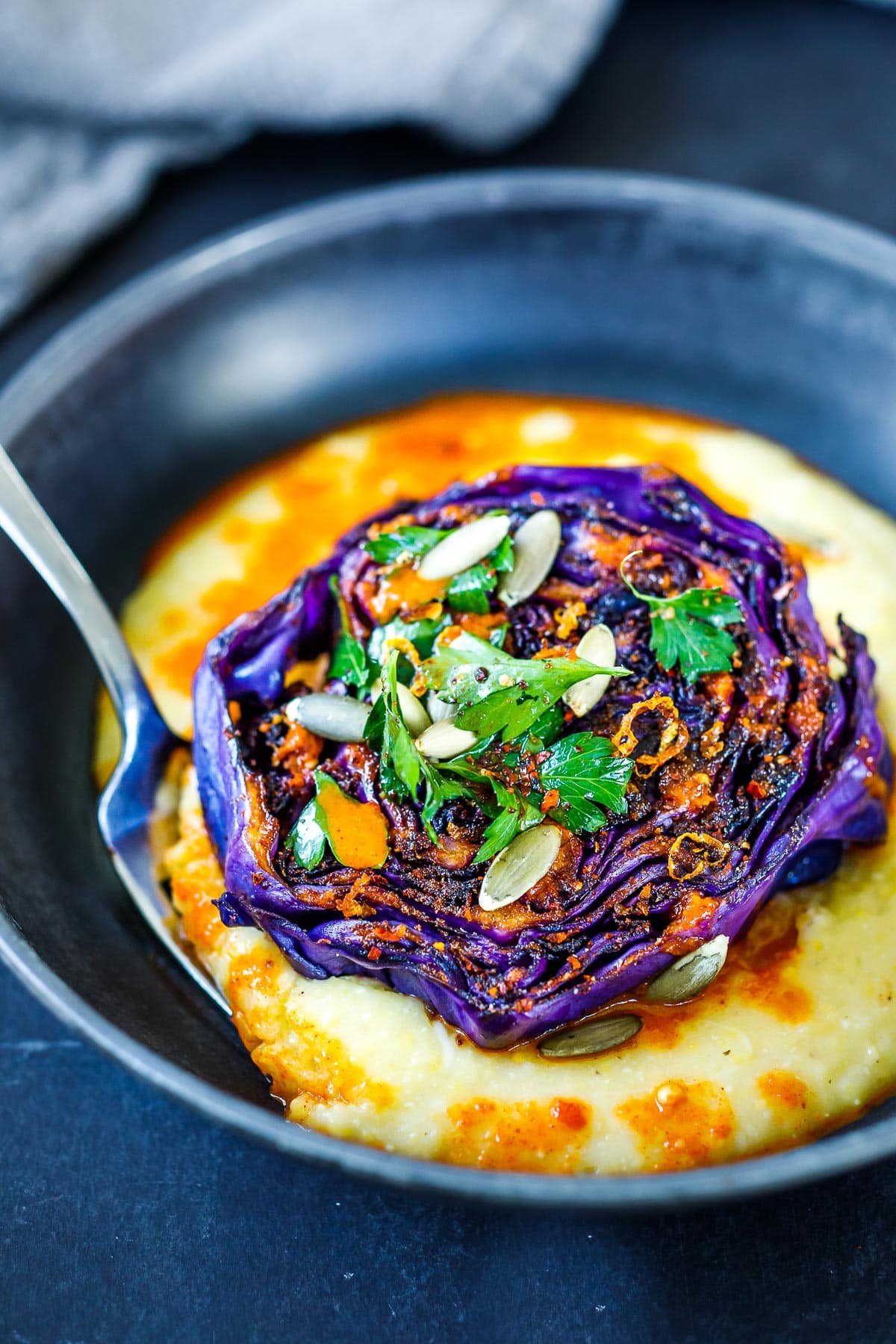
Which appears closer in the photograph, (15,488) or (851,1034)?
(851,1034)

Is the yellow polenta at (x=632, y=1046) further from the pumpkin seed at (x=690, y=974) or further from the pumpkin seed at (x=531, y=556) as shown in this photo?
the pumpkin seed at (x=531, y=556)

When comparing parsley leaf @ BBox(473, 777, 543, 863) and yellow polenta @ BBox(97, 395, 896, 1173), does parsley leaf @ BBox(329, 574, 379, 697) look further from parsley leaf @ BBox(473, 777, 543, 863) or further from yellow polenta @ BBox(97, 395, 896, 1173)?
yellow polenta @ BBox(97, 395, 896, 1173)

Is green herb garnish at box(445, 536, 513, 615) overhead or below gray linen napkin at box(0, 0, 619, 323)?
below

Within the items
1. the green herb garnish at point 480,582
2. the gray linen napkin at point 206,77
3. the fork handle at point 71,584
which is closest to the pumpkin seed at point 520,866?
the green herb garnish at point 480,582

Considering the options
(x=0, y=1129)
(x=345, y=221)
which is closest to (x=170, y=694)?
(x=0, y=1129)

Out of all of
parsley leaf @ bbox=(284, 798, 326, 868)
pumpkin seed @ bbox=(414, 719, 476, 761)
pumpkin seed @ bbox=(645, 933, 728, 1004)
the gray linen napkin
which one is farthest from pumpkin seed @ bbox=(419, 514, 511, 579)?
the gray linen napkin

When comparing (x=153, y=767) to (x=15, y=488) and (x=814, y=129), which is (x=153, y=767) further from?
(x=814, y=129)

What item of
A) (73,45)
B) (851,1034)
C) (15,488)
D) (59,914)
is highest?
(73,45)
